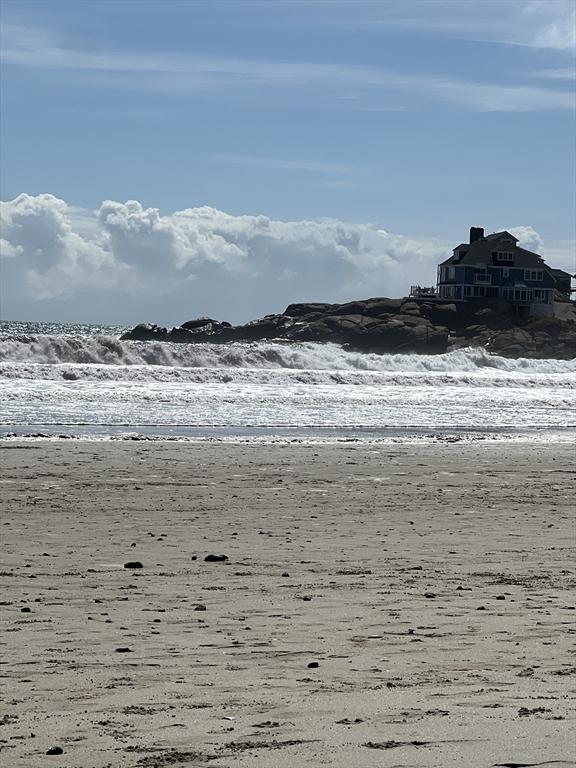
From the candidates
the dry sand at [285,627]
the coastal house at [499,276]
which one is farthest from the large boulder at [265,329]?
the dry sand at [285,627]

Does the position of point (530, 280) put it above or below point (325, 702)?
above

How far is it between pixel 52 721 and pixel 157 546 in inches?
211

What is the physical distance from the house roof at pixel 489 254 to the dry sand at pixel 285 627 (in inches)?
3704

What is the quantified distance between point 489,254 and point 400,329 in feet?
62.5

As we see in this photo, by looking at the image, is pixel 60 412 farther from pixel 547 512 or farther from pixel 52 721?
pixel 52 721

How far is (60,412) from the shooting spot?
2877 centimetres

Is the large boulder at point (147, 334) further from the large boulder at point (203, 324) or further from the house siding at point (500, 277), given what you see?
the house siding at point (500, 277)

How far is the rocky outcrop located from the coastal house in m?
3.15

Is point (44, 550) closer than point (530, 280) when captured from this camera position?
Yes

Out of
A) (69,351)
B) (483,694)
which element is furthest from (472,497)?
(69,351)

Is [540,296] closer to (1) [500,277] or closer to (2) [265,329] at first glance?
(1) [500,277]

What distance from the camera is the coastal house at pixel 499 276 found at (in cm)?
10656

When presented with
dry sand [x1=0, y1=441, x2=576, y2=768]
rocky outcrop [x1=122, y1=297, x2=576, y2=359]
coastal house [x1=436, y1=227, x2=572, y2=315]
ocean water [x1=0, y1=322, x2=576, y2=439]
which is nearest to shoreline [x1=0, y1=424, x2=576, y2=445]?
ocean water [x1=0, y1=322, x2=576, y2=439]

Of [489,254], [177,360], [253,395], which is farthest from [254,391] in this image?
[489,254]
